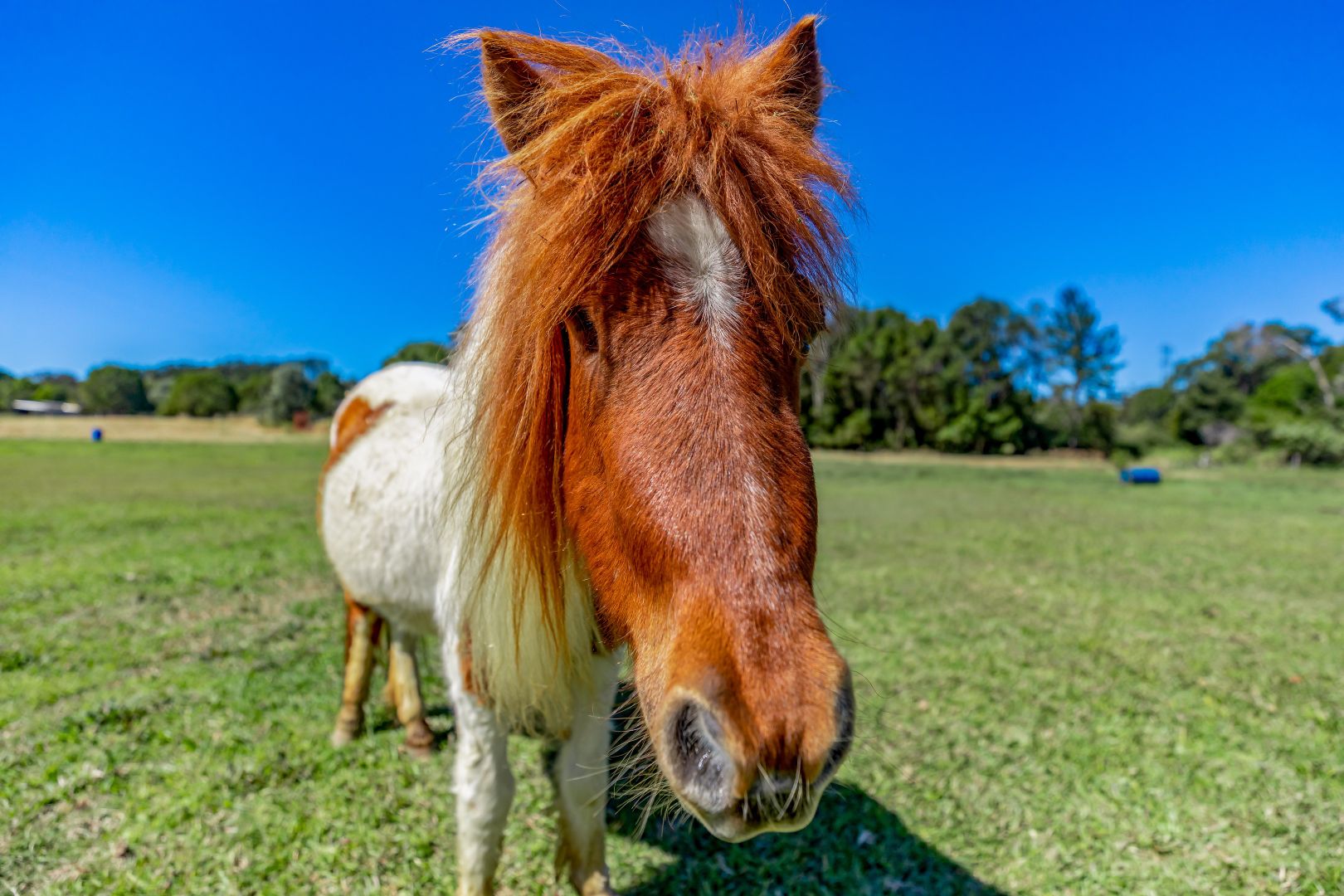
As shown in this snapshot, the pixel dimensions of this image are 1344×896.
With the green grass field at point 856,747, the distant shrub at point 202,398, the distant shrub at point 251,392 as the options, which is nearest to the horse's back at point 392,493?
the green grass field at point 856,747

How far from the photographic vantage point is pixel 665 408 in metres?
1.22

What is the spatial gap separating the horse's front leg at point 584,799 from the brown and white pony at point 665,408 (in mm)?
476

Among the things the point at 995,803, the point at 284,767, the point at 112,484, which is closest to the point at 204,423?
the point at 112,484

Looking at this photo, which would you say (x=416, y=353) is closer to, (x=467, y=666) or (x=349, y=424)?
(x=349, y=424)

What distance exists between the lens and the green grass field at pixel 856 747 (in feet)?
9.29

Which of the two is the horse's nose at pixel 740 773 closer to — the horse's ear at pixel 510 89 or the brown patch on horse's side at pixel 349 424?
the horse's ear at pixel 510 89

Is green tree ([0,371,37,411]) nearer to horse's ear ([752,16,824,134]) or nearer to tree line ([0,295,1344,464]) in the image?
tree line ([0,295,1344,464])

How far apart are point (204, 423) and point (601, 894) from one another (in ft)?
151

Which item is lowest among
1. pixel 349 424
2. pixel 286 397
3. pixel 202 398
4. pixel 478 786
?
pixel 478 786

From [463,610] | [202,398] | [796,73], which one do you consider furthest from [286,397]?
[796,73]

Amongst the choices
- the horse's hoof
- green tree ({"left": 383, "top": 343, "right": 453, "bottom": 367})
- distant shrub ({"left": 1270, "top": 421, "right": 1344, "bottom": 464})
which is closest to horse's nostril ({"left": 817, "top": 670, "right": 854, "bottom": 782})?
the horse's hoof

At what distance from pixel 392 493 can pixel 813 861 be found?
2497 mm

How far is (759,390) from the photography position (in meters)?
1.27

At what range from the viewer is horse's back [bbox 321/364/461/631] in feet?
8.55
